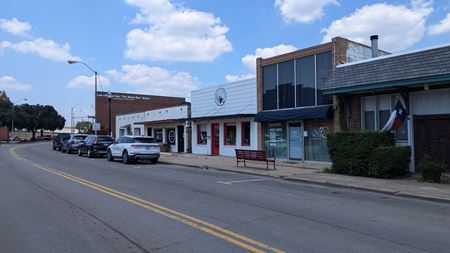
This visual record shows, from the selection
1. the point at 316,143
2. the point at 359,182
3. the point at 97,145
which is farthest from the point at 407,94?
the point at 97,145

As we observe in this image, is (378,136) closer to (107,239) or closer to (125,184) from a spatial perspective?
(125,184)

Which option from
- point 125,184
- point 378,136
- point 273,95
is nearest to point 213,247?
point 125,184

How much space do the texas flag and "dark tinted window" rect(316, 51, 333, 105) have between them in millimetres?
3809

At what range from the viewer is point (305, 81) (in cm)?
2020

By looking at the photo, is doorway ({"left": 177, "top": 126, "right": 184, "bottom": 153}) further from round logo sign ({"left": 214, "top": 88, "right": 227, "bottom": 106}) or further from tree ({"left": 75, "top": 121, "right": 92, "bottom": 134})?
tree ({"left": 75, "top": 121, "right": 92, "bottom": 134})

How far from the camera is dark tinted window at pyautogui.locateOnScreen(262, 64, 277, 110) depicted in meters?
22.1

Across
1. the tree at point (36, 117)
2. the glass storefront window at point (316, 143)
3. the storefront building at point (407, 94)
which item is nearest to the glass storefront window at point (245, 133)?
the glass storefront window at point (316, 143)

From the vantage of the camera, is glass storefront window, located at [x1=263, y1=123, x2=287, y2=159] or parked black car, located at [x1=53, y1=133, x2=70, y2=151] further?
parked black car, located at [x1=53, y1=133, x2=70, y2=151]

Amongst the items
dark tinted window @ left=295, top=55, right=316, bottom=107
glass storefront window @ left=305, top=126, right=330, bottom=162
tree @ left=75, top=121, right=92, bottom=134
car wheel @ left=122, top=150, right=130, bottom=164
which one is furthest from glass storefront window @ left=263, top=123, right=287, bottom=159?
tree @ left=75, top=121, right=92, bottom=134

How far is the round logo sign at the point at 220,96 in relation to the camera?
26266 millimetres

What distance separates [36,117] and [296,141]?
78.2 meters

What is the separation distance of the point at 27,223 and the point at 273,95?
16287 mm

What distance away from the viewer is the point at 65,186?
1260cm

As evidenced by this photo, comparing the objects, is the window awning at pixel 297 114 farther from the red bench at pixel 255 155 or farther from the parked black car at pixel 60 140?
the parked black car at pixel 60 140
